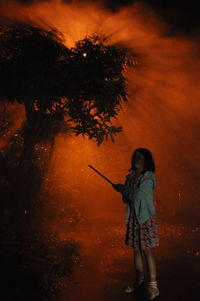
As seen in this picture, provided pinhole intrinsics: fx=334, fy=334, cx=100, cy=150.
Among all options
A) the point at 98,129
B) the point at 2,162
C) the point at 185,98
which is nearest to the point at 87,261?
the point at 98,129

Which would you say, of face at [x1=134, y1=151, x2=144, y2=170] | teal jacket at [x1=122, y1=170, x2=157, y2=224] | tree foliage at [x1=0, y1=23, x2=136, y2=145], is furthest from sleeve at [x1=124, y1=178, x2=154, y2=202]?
tree foliage at [x1=0, y1=23, x2=136, y2=145]

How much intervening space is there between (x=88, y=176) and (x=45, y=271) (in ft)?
31.8

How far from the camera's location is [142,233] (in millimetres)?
4469

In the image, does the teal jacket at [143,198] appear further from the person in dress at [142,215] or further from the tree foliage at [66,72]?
the tree foliage at [66,72]

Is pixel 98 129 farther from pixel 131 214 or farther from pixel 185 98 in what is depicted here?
pixel 185 98

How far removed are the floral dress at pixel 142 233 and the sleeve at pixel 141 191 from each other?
12 cm

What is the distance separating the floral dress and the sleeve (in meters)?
0.12

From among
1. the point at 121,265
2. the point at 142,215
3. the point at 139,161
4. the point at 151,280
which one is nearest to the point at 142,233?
the point at 142,215

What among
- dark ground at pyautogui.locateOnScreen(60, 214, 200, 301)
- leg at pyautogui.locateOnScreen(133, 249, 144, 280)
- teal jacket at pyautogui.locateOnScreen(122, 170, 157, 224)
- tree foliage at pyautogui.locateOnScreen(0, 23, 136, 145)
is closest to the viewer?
teal jacket at pyautogui.locateOnScreen(122, 170, 157, 224)

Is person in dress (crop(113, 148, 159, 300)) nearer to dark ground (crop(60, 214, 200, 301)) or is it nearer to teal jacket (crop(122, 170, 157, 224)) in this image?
teal jacket (crop(122, 170, 157, 224))

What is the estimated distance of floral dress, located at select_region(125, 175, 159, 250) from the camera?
4.46 meters

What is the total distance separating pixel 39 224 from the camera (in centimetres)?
814

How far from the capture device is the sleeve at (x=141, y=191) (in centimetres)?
442

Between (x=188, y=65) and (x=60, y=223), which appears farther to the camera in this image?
(x=188, y=65)
